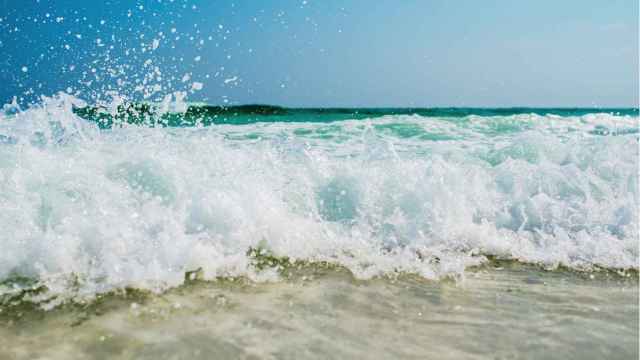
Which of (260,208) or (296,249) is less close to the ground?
(260,208)

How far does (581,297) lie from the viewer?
315 cm

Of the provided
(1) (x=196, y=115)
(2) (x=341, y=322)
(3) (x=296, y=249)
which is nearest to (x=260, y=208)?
(3) (x=296, y=249)

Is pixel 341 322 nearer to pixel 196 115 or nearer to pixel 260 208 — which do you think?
pixel 260 208

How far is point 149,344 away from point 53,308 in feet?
2.34

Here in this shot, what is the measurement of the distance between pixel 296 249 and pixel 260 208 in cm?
53

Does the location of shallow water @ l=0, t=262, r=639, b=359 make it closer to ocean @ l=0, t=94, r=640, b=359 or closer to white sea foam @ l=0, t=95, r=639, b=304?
ocean @ l=0, t=94, r=640, b=359

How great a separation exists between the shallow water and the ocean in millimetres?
12

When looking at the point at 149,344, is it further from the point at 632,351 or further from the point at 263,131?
the point at 263,131

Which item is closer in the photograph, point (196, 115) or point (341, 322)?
point (341, 322)

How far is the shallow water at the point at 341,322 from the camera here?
2383 mm

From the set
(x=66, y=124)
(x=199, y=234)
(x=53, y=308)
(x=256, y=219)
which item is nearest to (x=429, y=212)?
(x=256, y=219)

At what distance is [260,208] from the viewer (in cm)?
421

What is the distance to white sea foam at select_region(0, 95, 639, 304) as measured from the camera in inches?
135

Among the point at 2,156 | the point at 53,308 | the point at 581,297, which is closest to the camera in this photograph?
the point at 53,308
